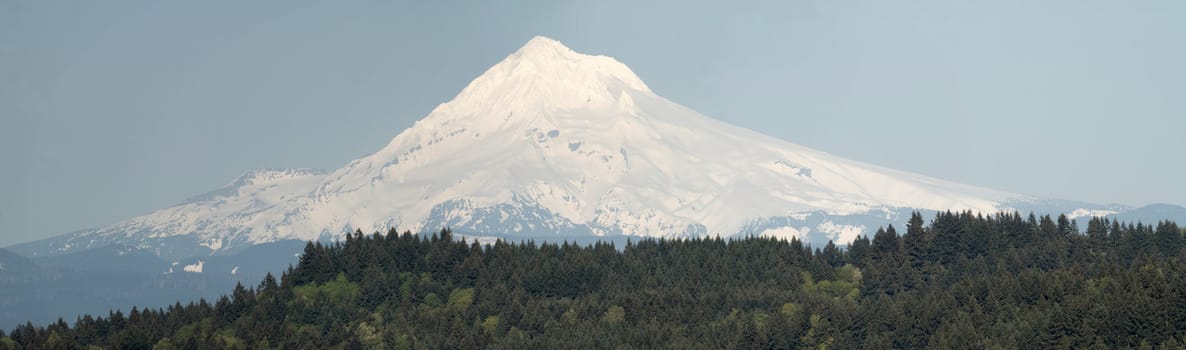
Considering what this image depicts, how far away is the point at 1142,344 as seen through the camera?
200 metres

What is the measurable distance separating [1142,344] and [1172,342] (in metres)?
3.02

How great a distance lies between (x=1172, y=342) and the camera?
198 m
